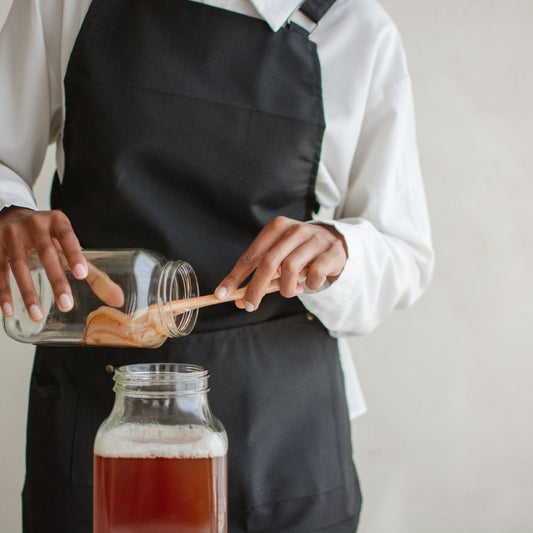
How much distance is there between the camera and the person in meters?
0.86

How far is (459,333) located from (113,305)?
1.05 metres

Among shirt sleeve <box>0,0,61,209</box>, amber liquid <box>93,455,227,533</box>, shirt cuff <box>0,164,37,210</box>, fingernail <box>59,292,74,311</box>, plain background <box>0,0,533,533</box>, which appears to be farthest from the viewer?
plain background <box>0,0,533,533</box>

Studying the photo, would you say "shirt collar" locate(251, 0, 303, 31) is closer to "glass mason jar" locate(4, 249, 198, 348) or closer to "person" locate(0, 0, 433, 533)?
"person" locate(0, 0, 433, 533)

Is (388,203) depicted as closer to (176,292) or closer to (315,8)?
(315,8)

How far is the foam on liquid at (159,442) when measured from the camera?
487mm

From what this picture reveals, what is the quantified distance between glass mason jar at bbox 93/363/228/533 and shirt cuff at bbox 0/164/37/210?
1.24ft

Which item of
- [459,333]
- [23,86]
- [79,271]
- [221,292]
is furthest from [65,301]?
[459,333]

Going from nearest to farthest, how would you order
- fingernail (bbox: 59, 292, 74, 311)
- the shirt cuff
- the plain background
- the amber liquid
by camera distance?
the amber liquid
fingernail (bbox: 59, 292, 74, 311)
the shirt cuff
the plain background

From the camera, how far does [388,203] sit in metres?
0.98

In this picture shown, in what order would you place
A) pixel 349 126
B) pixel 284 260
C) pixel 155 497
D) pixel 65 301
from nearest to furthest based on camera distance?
1. pixel 155 497
2. pixel 65 301
3. pixel 284 260
4. pixel 349 126

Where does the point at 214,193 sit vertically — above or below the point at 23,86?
below

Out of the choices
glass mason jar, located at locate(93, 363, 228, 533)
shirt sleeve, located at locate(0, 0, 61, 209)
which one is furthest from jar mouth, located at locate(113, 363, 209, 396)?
shirt sleeve, located at locate(0, 0, 61, 209)

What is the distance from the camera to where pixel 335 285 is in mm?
812

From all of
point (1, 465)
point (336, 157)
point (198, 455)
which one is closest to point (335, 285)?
point (336, 157)
